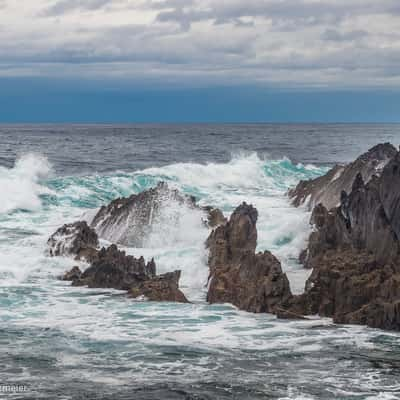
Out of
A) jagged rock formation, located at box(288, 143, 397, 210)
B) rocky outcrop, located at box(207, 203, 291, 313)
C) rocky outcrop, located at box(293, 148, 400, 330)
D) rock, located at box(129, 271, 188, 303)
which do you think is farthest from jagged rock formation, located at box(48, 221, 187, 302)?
jagged rock formation, located at box(288, 143, 397, 210)

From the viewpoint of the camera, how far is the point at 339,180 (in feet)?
149

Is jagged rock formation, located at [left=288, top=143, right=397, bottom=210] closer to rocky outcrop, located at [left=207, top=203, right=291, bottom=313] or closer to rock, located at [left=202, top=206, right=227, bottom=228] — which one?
rock, located at [left=202, top=206, right=227, bottom=228]

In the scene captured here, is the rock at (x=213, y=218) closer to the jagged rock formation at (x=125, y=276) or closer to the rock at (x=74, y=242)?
the rock at (x=74, y=242)

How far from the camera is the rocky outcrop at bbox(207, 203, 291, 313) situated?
2545 cm

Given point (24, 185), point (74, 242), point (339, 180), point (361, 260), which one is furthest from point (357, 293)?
point (24, 185)

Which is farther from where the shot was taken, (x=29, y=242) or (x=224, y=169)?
(x=224, y=169)

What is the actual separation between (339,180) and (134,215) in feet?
43.2

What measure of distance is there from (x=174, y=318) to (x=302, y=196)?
26.1 meters

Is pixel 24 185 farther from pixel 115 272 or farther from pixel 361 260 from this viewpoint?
pixel 361 260

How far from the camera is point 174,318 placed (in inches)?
966

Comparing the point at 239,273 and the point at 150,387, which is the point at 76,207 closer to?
the point at 239,273

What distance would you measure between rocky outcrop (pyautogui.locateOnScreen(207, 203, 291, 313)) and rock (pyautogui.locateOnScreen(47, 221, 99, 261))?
5.29 metres

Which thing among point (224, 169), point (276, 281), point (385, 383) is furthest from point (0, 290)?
point (224, 169)

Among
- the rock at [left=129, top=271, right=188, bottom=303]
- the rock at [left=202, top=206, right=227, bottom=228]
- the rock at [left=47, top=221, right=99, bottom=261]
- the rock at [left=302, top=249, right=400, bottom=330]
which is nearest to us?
the rock at [left=302, top=249, right=400, bottom=330]
